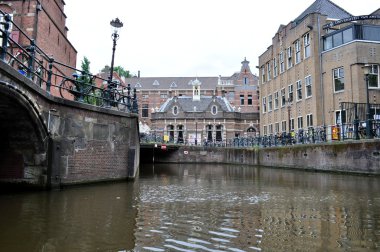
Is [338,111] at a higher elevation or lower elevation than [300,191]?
higher

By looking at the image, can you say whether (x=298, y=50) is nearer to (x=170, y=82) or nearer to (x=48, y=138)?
(x=48, y=138)

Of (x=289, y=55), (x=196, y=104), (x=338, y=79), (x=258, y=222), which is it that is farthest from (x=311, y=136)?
(x=196, y=104)

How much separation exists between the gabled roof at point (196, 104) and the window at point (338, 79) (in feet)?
94.3

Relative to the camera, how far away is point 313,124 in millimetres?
26219

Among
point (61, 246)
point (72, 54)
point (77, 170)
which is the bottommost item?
point (61, 246)

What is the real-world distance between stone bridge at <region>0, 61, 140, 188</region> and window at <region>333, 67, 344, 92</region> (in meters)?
18.5

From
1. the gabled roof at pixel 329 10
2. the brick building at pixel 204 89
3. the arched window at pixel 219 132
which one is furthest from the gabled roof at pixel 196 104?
the gabled roof at pixel 329 10

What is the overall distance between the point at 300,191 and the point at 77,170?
609 cm

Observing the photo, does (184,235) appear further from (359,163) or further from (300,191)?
(359,163)

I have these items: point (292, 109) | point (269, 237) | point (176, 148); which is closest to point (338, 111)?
point (292, 109)

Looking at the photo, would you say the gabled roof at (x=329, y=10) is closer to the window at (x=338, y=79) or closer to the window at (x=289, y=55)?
the window at (x=289, y=55)

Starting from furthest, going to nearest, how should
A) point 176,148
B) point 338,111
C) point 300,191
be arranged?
1. point 176,148
2. point 338,111
3. point 300,191

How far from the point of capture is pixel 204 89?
67750 mm

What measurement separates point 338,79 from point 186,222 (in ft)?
73.1
